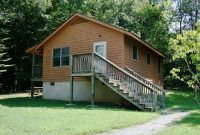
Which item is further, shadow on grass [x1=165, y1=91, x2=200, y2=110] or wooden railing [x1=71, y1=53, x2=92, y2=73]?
wooden railing [x1=71, y1=53, x2=92, y2=73]

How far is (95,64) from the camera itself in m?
11.3

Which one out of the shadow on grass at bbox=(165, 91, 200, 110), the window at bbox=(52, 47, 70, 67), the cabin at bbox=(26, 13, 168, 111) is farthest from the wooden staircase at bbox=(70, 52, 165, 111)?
the window at bbox=(52, 47, 70, 67)

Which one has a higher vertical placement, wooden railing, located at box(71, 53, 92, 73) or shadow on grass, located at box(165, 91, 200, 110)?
wooden railing, located at box(71, 53, 92, 73)

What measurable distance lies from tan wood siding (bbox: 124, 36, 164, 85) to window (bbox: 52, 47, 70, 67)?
471 centimetres

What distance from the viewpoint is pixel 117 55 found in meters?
12.5

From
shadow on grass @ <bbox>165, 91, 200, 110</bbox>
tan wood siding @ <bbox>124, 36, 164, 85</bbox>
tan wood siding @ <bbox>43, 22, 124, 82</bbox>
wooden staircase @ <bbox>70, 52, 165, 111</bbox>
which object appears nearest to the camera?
wooden staircase @ <bbox>70, 52, 165, 111</bbox>

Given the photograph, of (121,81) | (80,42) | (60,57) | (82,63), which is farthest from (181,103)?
(60,57)

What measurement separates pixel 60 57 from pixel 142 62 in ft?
20.8

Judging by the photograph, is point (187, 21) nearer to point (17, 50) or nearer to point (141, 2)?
point (141, 2)

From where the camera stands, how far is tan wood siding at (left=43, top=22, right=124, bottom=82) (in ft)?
41.5

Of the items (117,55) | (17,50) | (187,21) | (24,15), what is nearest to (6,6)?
(24,15)

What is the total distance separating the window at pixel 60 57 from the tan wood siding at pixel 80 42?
1.00 feet

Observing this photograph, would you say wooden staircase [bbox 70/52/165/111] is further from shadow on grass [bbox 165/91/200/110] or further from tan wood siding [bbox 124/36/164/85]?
tan wood siding [bbox 124/36/164/85]

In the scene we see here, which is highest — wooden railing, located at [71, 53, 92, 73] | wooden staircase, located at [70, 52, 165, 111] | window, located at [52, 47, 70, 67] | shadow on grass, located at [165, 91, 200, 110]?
window, located at [52, 47, 70, 67]
